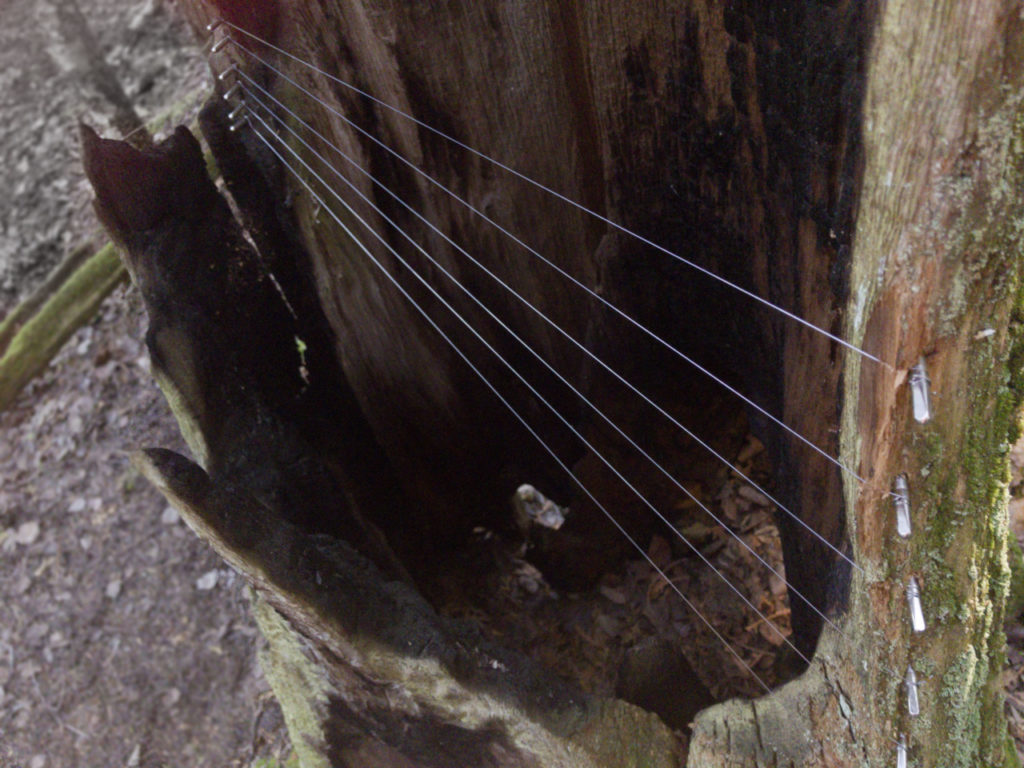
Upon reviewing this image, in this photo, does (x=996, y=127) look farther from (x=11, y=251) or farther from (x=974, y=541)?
(x=11, y=251)

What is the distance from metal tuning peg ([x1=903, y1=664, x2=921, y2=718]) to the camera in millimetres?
1315

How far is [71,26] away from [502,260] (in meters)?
3.77

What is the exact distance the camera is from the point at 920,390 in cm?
110

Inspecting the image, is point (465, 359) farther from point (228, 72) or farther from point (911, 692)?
point (911, 692)

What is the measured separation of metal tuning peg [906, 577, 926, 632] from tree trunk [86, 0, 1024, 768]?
0.01m

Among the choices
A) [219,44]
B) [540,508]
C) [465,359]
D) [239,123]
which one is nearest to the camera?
[219,44]

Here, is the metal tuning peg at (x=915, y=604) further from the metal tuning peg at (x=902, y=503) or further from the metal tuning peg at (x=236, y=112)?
the metal tuning peg at (x=236, y=112)

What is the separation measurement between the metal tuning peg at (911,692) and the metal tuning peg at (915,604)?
0.32 feet

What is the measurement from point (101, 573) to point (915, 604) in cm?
340

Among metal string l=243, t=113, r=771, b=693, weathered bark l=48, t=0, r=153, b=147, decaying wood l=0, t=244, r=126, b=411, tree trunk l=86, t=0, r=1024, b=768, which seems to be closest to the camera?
tree trunk l=86, t=0, r=1024, b=768

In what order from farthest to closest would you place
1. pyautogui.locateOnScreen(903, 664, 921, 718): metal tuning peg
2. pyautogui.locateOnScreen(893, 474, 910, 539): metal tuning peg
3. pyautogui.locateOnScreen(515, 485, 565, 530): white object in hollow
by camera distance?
pyautogui.locateOnScreen(515, 485, 565, 530): white object in hollow, pyautogui.locateOnScreen(903, 664, 921, 718): metal tuning peg, pyautogui.locateOnScreen(893, 474, 910, 539): metal tuning peg

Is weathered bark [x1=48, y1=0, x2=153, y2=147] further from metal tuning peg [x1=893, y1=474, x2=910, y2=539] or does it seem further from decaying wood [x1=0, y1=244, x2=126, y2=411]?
metal tuning peg [x1=893, y1=474, x2=910, y2=539]

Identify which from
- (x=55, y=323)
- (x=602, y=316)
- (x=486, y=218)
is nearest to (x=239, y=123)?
(x=486, y=218)

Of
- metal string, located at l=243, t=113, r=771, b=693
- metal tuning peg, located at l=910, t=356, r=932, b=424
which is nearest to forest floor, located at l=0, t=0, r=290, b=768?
metal string, located at l=243, t=113, r=771, b=693
